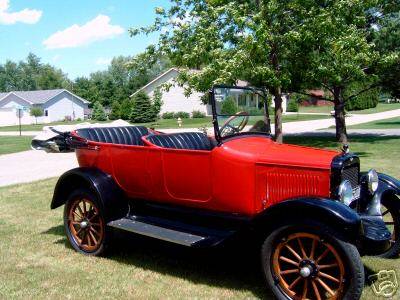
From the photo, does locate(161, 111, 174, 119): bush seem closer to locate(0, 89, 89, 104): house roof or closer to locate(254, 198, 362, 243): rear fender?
locate(0, 89, 89, 104): house roof

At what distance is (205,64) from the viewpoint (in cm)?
1141

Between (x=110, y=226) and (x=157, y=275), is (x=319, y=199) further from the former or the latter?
(x=110, y=226)

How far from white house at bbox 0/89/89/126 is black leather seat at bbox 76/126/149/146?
5302cm

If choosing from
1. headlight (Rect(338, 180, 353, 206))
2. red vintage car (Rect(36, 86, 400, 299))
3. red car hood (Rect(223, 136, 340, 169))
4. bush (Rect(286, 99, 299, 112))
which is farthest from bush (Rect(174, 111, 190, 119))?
headlight (Rect(338, 180, 353, 206))

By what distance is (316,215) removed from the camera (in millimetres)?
3521

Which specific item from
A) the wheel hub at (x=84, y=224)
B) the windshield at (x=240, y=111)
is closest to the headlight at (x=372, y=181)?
the windshield at (x=240, y=111)

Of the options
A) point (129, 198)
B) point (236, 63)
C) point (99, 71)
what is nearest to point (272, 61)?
point (236, 63)

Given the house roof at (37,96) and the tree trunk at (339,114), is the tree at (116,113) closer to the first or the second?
the house roof at (37,96)

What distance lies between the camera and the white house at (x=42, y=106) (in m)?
56.4

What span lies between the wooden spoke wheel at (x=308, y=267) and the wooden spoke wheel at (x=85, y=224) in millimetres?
2074

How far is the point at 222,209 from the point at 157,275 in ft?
3.14

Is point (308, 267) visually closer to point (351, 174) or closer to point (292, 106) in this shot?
point (351, 174)

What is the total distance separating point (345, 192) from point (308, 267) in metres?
0.68

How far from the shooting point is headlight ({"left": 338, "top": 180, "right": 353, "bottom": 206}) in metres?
3.76
